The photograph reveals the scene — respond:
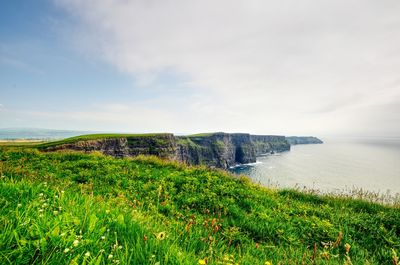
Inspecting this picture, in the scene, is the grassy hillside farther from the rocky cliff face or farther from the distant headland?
the distant headland

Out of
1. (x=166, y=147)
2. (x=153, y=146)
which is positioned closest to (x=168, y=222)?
(x=153, y=146)

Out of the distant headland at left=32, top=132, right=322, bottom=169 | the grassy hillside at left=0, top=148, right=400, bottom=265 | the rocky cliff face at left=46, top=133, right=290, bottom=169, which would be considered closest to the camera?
the grassy hillside at left=0, top=148, right=400, bottom=265

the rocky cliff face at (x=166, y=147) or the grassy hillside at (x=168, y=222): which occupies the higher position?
the grassy hillside at (x=168, y=222)

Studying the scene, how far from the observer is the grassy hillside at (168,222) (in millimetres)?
2088

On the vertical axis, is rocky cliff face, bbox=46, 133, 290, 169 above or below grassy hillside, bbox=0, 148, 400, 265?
below

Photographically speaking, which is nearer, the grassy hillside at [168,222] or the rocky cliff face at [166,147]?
the grassy hillside at [168,222]

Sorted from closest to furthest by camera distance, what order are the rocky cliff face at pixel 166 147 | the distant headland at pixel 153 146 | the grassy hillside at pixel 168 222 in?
the grassy hillside at pixel 168 222 → the distant headland at pixel 153 146 → the rocky cliff face at pixel 166 147

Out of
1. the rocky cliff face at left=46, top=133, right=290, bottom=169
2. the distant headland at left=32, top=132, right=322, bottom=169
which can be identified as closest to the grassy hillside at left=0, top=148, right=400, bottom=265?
the rocky cliff face at left=46, top=133, right=290, bottom=169

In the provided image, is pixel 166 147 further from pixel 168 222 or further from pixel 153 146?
pixel 168 222

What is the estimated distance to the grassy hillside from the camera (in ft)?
6.85

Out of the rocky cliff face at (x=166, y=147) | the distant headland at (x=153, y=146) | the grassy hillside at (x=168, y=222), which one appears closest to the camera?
the grassy hillside at (x=168, y=222)

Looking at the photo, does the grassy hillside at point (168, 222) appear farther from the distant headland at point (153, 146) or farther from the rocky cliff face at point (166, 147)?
the distant headland at point (153, 146)

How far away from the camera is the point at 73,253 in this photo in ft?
6.23

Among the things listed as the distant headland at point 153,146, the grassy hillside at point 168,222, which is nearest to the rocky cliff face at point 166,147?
the distant headland at point 153,146
